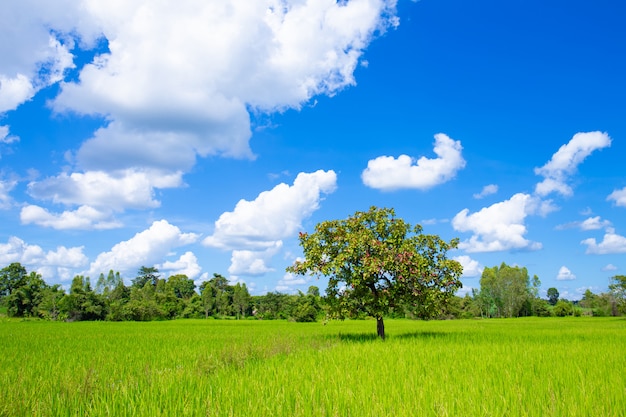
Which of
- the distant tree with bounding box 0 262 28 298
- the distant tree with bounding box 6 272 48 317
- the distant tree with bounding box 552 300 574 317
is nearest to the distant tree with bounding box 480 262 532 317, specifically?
the distant tree with bounding box 552 300 574 317

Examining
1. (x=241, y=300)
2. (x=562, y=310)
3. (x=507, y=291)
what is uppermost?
(x=507, y=291)

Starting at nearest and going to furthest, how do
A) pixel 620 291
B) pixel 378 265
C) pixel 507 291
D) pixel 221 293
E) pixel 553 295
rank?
1. pixel 378 265
2. pixel 620 291
3. pixel 221 293
4. pixel 507 291
5. pixel 553 295

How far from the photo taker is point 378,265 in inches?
637

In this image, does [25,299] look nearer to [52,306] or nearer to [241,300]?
[52,306]

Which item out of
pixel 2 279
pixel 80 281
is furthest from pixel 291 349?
pixel 80 281

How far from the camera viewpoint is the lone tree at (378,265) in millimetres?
16578

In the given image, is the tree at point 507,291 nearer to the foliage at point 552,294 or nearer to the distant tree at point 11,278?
the foliage at point 552,294

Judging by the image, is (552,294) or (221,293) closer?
(221,293)

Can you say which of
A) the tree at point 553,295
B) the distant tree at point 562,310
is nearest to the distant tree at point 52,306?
the distant tree at point 562,310

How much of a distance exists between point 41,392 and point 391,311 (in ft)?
45.0

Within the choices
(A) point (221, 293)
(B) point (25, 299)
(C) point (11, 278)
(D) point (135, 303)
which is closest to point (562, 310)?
(A) point (221, 293)

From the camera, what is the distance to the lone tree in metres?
16.6

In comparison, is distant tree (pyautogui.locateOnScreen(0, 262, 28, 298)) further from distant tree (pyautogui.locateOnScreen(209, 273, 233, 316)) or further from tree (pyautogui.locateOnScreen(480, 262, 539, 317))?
tree (pyautogui.locateOnScreen(480, 262, 539, 317))

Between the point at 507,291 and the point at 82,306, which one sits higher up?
the point at 507,291
